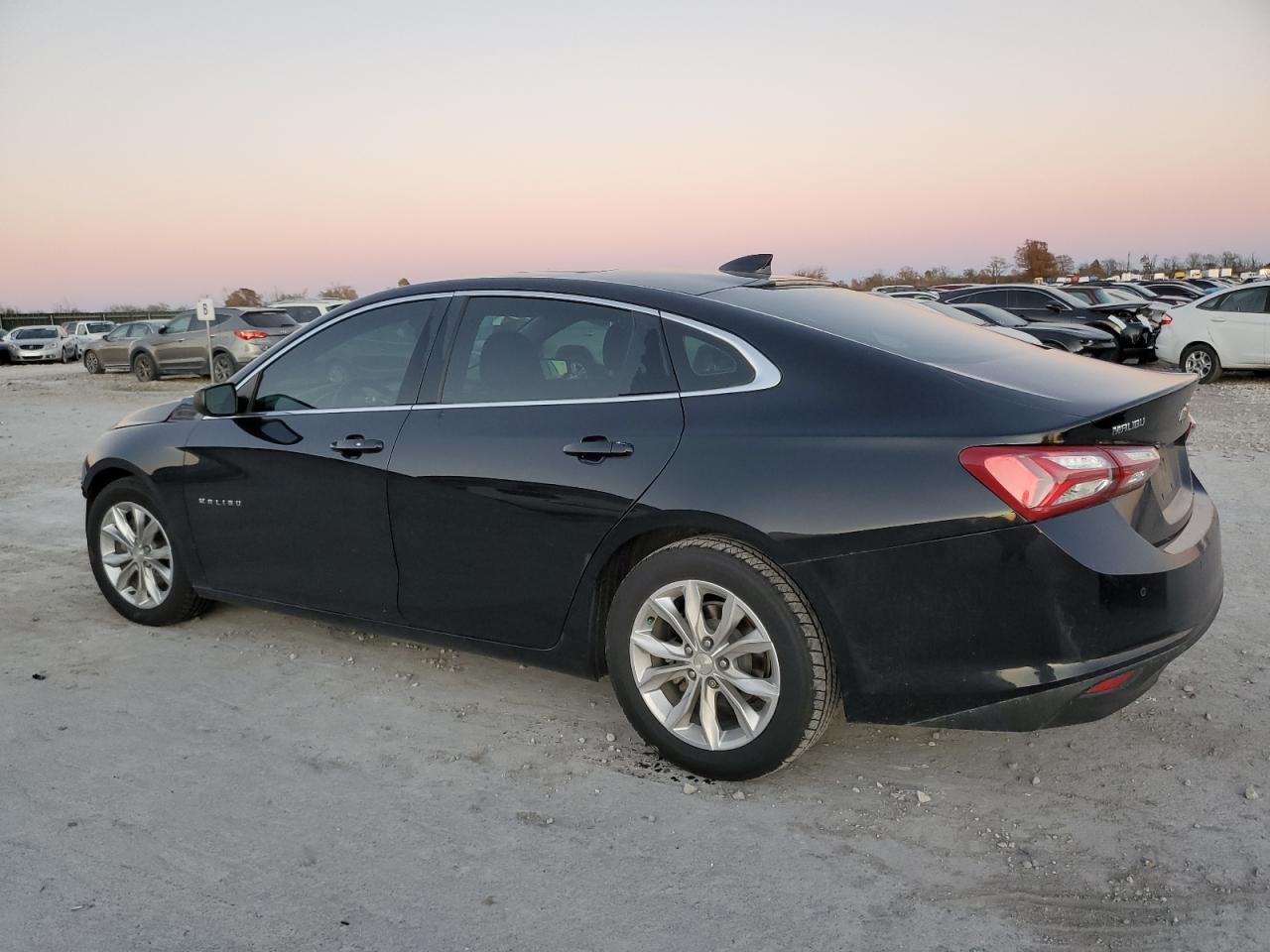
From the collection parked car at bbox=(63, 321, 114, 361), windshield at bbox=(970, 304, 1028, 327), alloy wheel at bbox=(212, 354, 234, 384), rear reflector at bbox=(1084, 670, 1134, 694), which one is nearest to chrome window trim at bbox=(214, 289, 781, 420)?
rear reflector at bbox=(1084, 670, 1134, 694)

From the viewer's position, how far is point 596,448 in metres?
3.34

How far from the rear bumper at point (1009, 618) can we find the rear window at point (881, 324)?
668mm

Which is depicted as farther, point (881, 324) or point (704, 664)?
point (881, 324)

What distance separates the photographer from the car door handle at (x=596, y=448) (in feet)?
10.8

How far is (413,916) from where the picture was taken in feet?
8.50

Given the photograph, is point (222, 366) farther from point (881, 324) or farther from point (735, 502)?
point (735, 502)

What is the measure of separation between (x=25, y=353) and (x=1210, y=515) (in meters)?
39.0

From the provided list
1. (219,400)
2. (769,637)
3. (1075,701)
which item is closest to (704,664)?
(769,637)

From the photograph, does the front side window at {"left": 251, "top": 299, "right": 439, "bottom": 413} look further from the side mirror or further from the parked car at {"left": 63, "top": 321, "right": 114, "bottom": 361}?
the parked car at {"left": 63, "top": 321, "right": 114, "bottom": 361}

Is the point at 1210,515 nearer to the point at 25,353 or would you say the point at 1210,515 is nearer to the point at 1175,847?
the point at 1175,847

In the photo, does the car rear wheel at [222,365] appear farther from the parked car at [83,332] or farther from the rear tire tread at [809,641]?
the rear tire tread at [809,641]

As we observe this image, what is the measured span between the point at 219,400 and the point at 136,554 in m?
1.00

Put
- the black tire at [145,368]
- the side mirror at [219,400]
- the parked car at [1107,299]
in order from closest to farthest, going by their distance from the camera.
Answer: the side mirror at [219,400] < the parked car at [1107,299] < the black tire at [145,368]

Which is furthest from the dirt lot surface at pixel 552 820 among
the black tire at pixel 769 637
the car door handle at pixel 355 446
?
the car door handle at pixel 355 446
